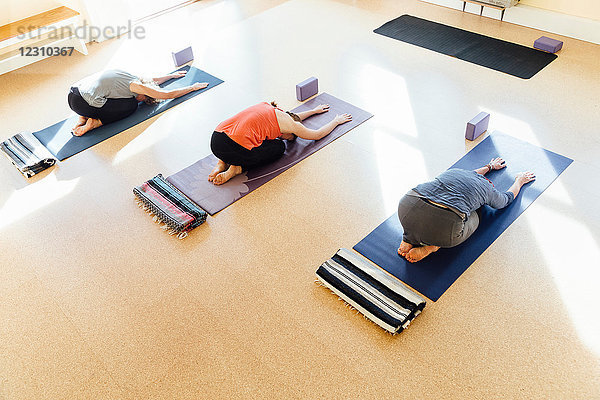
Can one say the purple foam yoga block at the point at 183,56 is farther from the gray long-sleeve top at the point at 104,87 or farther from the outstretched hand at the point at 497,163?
the outstretched hand at the point at 497,163

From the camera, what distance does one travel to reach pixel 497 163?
3.16 meters

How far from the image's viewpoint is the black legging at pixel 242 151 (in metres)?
3.22

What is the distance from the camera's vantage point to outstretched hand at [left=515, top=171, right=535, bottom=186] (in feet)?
9.87

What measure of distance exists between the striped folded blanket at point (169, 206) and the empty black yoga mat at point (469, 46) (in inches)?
114

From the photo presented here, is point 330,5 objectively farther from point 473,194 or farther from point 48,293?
point 48,293

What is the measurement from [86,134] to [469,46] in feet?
11.8

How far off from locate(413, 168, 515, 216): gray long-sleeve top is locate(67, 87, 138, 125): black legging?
103 inches

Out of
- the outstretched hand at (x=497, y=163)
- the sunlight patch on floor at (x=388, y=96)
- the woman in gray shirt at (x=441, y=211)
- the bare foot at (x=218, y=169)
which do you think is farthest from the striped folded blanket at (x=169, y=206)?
the outstretched hand at (x=497, y=163)

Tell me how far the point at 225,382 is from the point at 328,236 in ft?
3.43

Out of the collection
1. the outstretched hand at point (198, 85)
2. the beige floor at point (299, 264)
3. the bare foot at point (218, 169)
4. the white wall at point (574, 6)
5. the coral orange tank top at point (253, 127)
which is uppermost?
the white wall at point (574, 6)

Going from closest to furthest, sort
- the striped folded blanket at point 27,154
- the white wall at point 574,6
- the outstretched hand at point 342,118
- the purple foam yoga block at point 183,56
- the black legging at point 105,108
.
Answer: the striped folded blanket at point 27,154, the outstretched hand at point 342,118, the black legging at point 105,108, the white wall at point 574,6, the purple foam yoga block at point 183,56

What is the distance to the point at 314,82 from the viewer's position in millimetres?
4070

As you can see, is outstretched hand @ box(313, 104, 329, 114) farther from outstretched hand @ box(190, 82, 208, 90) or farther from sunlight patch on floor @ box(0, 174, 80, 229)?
sunlight patch on floor @ box(0, 174, 80, 229)

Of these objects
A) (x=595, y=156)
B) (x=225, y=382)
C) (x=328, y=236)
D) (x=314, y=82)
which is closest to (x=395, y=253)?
(x=328, y=236)
